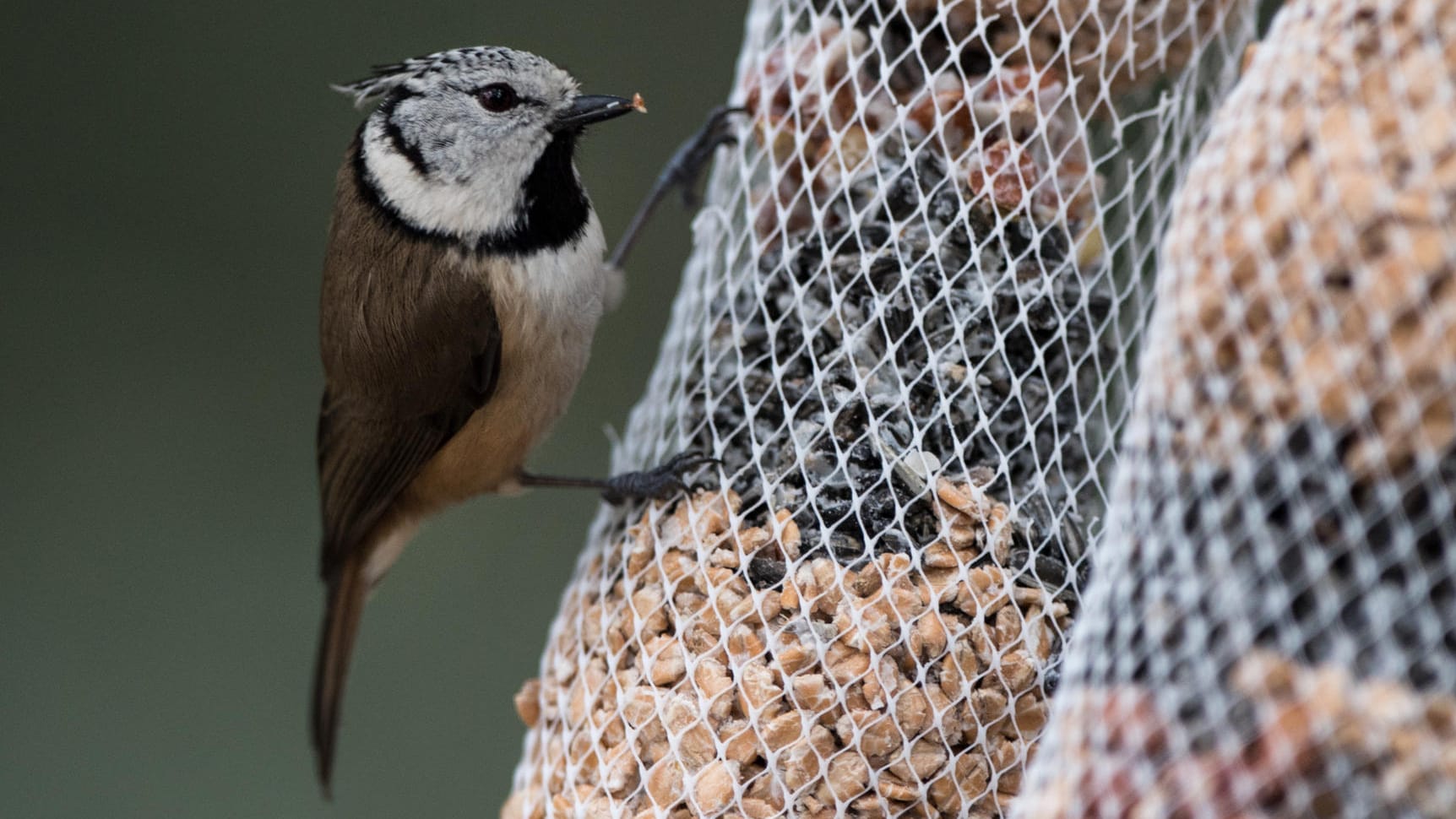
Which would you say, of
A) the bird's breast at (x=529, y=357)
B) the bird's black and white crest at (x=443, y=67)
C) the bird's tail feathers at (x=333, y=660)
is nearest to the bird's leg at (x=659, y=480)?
the bird's breast at (x=529, y=357)

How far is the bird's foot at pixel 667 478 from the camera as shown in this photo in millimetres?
1997

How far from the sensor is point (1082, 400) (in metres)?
1.99

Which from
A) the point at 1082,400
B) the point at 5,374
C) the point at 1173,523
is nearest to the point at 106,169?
the point at 5,374

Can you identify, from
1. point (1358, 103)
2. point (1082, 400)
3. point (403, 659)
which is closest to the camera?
point (1358, 103)

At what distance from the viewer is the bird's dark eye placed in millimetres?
2305

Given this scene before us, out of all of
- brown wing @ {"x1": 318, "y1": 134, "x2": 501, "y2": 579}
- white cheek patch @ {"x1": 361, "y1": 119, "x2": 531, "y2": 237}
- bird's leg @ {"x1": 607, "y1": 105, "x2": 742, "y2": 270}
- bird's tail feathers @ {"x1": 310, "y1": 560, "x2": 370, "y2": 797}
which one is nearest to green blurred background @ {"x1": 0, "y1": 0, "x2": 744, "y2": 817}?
bird's tail feathers @ {"x1": 310, "y1": 560, "x2": 370, "y2": 797}

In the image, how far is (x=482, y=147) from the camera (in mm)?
2322

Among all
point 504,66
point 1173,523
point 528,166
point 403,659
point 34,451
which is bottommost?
point 403,659

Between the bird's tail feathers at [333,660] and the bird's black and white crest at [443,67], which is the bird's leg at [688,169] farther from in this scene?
the bird's tail feathers at [333,660]

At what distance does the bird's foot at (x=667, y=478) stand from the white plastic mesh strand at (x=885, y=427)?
0.08ft

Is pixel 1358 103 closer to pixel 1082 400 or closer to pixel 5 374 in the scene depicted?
pixel 1082 400

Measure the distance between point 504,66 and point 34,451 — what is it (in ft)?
6.65

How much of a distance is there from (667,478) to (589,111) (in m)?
0.67

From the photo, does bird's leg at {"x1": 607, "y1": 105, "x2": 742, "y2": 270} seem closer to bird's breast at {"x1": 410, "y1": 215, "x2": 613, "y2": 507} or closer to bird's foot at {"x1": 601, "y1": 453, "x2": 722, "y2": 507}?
bird's breast at {"x1": 410, "y1": 215, "x2": 613, "y2": 507}
